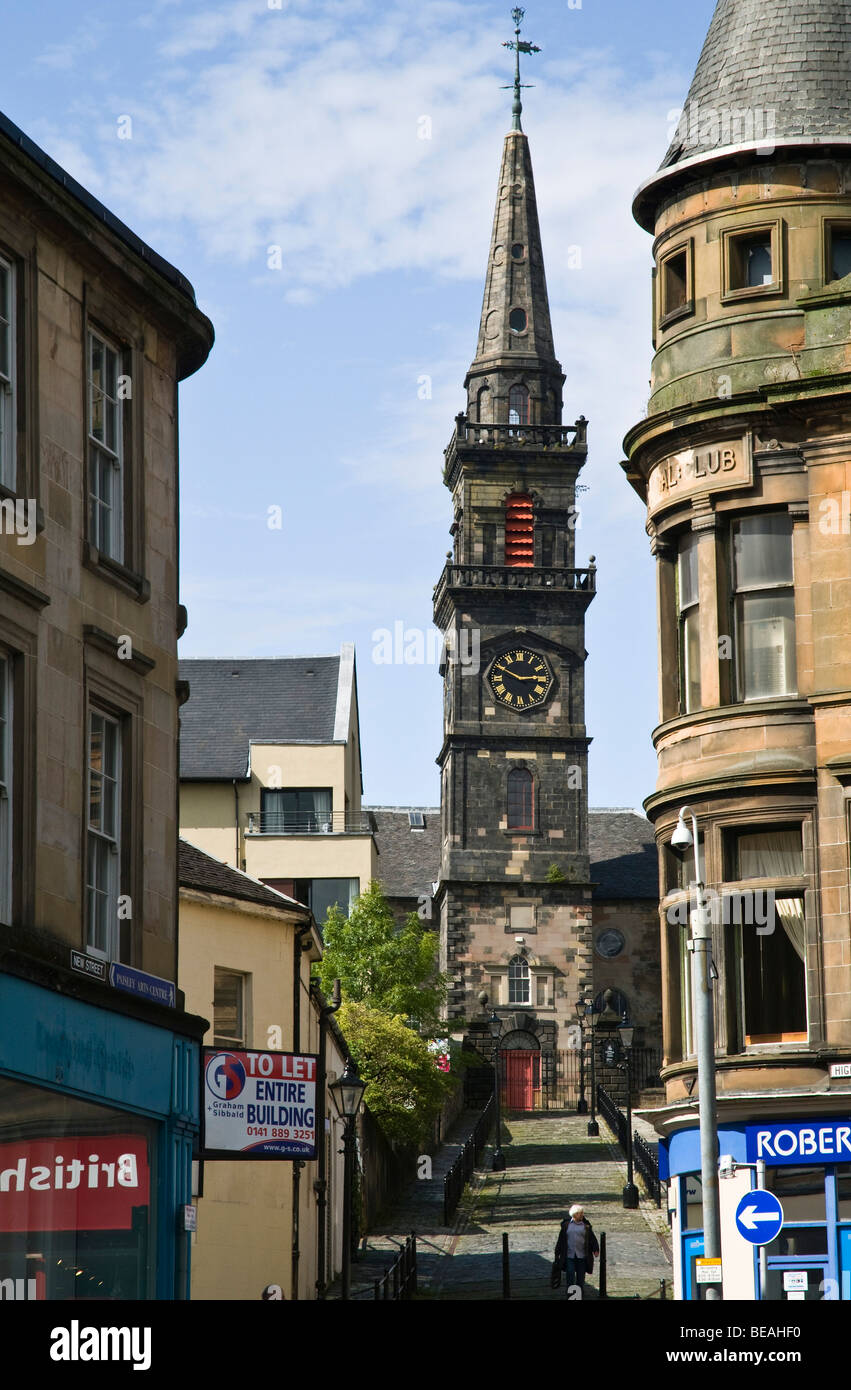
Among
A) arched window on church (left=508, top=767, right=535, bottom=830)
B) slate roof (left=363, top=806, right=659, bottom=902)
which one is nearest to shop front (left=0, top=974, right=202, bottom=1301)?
arched window on church (left=508, top=767, right=535, bottom=830)

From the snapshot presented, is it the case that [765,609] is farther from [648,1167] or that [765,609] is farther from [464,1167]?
[464,1167]

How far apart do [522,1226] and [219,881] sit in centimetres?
1370

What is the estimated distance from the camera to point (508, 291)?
99312 millimetres

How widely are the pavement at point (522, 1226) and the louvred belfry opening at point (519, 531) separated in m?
36.1

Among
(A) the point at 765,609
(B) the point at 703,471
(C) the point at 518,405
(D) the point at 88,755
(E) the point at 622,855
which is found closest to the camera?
(D) the point at 88,755

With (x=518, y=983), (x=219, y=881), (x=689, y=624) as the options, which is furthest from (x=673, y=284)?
(x=518, y=983)

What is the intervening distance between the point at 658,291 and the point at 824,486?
4208 millimetres

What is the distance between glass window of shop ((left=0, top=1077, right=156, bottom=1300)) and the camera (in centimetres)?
1641

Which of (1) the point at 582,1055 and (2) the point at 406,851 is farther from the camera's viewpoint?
(2) the point at 406,851

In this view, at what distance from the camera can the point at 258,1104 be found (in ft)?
71.8
